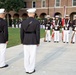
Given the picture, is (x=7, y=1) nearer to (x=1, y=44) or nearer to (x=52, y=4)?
(x=52, y=4)

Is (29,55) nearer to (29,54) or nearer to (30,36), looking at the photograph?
(29,54)

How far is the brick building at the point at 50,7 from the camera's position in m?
58.5

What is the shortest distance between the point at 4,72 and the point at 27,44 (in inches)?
46.7

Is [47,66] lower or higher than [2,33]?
lower

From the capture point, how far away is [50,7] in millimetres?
60469

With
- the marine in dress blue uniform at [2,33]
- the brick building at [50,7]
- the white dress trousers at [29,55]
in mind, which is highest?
the brick building at [50,7]

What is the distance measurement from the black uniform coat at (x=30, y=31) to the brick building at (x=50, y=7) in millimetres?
48912

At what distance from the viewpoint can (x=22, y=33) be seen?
27.0ft

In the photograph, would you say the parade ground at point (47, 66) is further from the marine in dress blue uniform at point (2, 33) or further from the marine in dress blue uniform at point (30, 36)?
the marine in dress blue uniform at point (2, 33)

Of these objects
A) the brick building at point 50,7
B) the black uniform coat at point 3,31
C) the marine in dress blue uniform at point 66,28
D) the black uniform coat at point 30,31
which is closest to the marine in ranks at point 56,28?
the marine in dress blue uniform at point 66,28

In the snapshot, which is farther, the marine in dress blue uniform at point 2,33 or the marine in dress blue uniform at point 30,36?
the marine in dress blue uniform at point 2,33

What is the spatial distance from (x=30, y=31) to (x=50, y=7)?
5278 centimetres

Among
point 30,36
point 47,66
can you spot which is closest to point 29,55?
point 30,36

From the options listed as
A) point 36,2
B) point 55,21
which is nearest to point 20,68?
point 55,21
